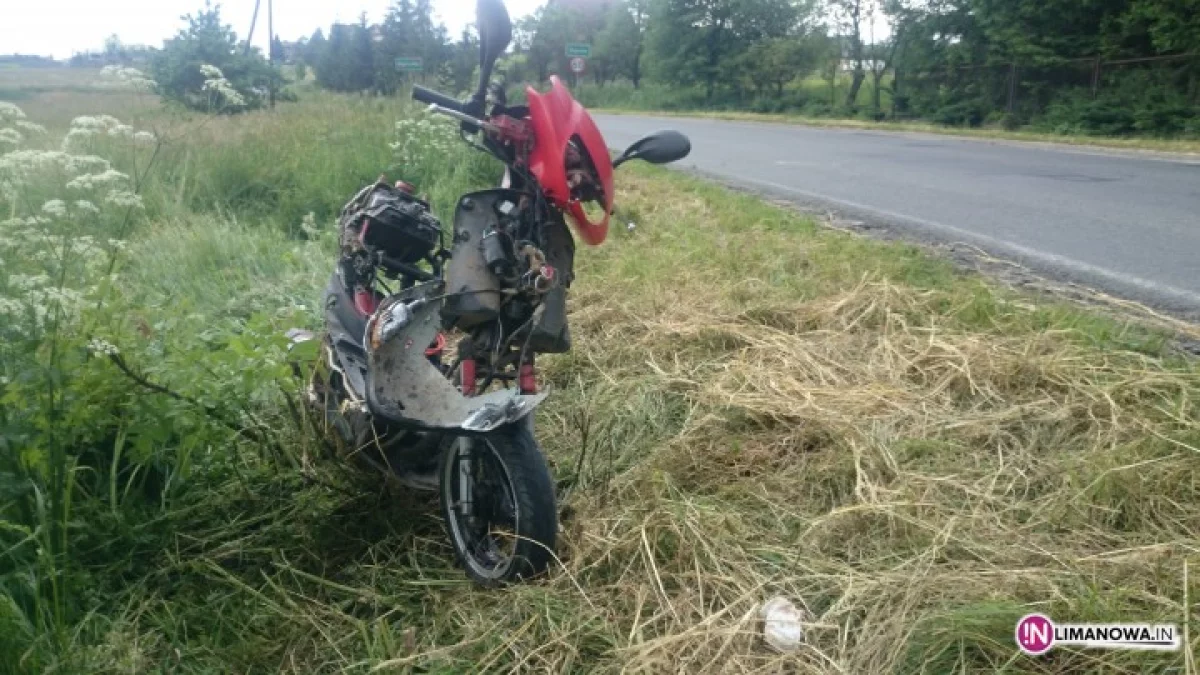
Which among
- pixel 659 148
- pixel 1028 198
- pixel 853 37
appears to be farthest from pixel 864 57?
pixel 659 148

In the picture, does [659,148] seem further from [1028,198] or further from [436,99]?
[1028,198]

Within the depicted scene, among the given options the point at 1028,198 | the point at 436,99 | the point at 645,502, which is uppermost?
the point at 436,99

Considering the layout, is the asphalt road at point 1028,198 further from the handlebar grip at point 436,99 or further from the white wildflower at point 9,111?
the white wildflower at point 9,111

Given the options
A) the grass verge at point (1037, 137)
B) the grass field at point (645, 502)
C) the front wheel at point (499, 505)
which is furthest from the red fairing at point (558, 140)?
the grass verge at point (1037, 137)

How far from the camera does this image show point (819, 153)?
14.4 m

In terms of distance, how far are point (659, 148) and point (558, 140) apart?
0.36m

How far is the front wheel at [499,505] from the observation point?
2.37 meters

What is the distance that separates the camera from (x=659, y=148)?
2.52 metres

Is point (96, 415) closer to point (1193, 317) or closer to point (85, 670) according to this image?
point (85, 670)

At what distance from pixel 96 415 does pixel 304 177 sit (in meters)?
6.50

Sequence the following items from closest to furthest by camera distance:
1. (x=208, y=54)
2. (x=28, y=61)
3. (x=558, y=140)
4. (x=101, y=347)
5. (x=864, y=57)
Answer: (x=558, y=140) → (x=101, y=347) → (x=28, y=61) → (x=208, y=54) → (x=864, y=57)

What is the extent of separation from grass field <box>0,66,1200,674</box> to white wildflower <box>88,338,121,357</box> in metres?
0.01

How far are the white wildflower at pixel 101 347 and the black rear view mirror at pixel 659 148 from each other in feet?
4.72

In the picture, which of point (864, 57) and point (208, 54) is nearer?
point (208, 54)
